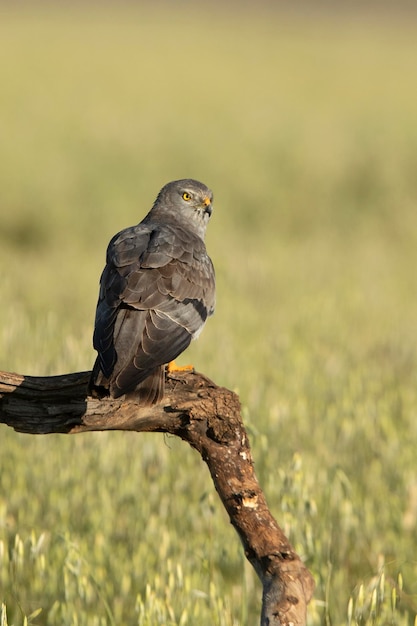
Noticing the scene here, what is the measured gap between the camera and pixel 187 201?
5.89 meters

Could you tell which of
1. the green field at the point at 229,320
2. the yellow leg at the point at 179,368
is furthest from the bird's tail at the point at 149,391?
the green field at the point at 229,320

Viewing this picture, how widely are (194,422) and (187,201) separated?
101 inches

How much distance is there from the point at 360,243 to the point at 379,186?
4346mm

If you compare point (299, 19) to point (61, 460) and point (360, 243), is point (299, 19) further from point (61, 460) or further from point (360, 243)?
point (61, 460)

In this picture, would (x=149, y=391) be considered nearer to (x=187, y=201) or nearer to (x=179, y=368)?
(x=179, y=368)

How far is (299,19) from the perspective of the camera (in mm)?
67312

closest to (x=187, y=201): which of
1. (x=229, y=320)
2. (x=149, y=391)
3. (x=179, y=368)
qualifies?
(x=179, y=368)

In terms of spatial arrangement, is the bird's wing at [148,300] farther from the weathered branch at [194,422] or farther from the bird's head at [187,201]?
the bird's head at [187,201]

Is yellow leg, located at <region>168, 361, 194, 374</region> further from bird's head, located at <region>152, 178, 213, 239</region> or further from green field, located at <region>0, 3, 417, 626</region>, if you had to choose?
bird's head, located at <region>152, 178, 213, 239</region>

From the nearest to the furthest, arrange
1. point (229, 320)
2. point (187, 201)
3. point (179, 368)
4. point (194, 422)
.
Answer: point (194, 422)
point (179, 368)
point (187, 201)
point (229, 320)

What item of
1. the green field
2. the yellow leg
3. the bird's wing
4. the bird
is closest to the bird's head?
the bird

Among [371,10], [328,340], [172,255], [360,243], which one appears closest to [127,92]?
[360,243]

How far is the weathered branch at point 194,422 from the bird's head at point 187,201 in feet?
7.54

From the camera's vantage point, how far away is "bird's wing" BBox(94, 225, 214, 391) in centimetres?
372
